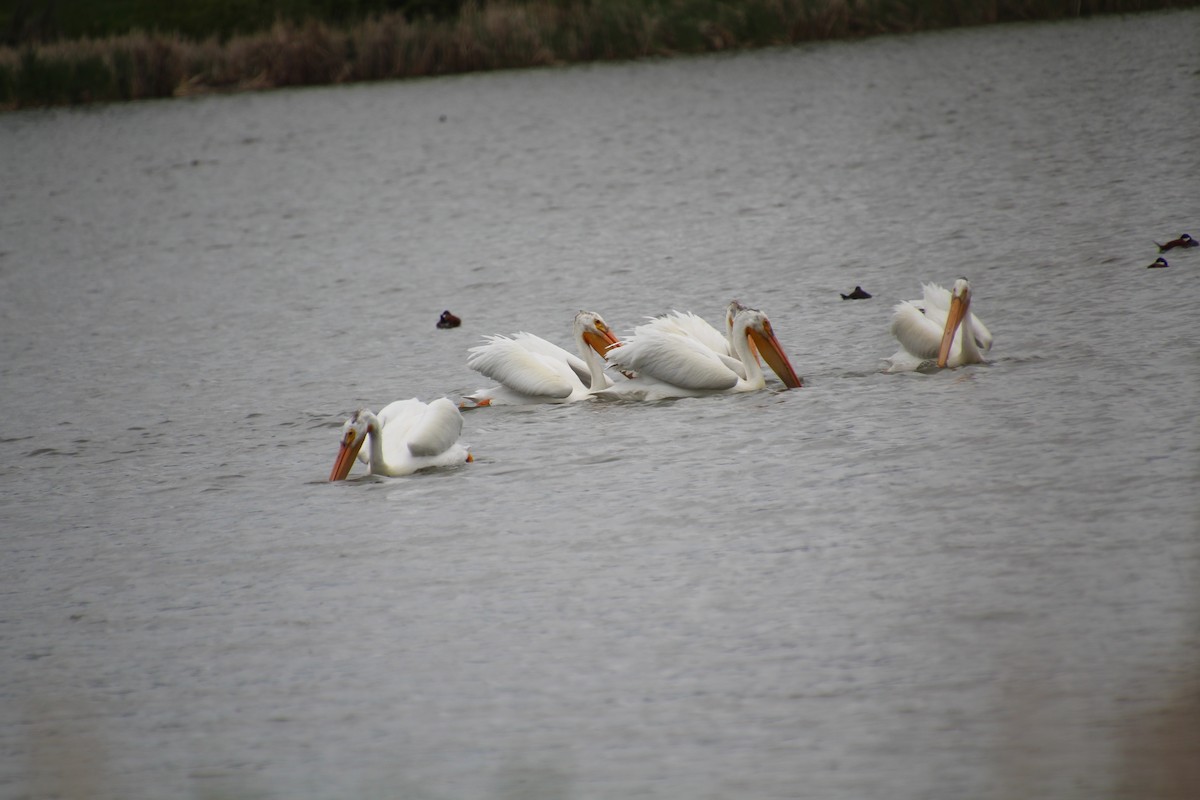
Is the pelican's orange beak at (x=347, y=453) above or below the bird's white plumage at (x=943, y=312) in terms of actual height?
below

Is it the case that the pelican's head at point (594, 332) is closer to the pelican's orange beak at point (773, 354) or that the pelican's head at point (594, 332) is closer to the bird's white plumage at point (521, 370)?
the bird's white plumage at point (521, 370)

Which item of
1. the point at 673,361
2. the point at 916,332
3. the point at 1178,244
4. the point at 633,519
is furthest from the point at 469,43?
the point at 633,519

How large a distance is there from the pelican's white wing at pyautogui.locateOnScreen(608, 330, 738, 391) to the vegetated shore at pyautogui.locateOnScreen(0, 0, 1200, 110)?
1382 centimetres

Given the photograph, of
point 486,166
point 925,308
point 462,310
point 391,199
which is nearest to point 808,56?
point 486,166

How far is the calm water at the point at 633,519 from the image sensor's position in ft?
9.75

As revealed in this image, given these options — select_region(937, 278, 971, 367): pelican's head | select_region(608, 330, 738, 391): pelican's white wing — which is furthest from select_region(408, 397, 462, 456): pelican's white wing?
select_region(937, 278, 971, 367): pelican's head

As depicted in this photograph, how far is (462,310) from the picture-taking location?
8055 mm

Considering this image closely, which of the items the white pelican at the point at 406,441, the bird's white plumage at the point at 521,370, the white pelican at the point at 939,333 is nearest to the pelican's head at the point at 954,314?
the white pelican at the point at 939,333

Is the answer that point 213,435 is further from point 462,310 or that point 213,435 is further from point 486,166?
point 486,166

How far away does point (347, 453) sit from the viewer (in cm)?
505

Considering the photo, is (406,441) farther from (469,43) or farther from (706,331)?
(469,43)

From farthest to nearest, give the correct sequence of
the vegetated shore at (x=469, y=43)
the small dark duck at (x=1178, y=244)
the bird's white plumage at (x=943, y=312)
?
the vegetated shore at (x=469, y=43)
the small dark duck at (x=1178, y=244)
the bird's white plumage at (x=943, y=312)

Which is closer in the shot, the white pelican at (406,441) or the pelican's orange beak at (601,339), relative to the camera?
the white pelican at (406,441)

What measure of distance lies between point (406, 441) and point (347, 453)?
0.19 meters
